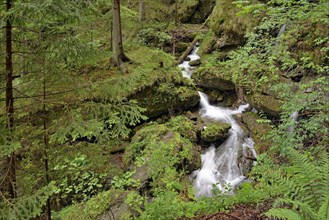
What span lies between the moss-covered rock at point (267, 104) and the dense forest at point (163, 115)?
49mm

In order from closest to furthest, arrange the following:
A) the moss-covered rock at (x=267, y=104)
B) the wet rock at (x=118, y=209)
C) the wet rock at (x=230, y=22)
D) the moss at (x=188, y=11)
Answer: the wet rock at (x=118, y=209) → the moss-covered rock at (x=267, y=104) → the wet rock at (x=230, y=22) → the moss at (x=188, y=11)

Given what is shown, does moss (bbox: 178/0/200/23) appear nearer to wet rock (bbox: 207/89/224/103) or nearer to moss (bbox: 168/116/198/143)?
wet rock (bbox: 207/89/224/103)

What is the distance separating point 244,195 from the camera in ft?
15.3

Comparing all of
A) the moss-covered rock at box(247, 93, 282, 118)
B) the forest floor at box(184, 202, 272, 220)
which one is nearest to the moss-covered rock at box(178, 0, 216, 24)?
the moss-covered rock at box(247, 93, 282, 118)

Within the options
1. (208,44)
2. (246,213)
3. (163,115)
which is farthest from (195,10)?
(246,213)

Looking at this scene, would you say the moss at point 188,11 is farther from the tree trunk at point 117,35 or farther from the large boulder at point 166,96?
the tree trunk at point 117,35

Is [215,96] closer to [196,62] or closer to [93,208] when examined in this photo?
[196,62]

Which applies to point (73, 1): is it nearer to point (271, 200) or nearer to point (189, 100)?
point (271, 200)

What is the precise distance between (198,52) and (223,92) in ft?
→ 12.3

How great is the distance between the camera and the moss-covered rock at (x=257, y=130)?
814cm

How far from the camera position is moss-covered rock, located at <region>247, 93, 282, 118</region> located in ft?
Answer: 27.9

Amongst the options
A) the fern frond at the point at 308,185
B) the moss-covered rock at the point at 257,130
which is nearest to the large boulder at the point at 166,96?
the moss-covered rock at the point at 257,130

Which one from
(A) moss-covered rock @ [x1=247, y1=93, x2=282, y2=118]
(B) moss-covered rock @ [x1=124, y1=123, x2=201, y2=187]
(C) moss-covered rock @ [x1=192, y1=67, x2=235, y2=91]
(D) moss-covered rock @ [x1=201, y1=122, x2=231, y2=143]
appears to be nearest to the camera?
(B) moss-covered rock @ [x1=124, y1=123, x2=201, y2=187]

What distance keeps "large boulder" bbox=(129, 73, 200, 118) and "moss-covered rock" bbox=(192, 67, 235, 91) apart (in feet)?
Result: 2.92
